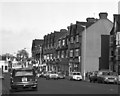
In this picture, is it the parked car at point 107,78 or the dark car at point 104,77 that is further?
the dark car at point 104,77

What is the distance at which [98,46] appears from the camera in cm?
8294

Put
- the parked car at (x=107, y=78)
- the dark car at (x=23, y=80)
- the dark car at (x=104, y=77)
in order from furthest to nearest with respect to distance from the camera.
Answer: the dark car at (x=104, y=77)
the parked car at (x=107, y=78)
the dark car at (x=23, y=80)

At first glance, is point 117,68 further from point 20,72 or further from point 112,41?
point 20,72

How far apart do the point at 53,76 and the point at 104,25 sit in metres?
20.6

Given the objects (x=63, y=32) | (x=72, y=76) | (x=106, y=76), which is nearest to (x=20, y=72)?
(x=106, y=76)

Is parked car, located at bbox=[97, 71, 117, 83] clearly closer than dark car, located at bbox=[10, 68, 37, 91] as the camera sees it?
No

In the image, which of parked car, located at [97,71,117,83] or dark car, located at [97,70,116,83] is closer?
parked car, located at [97,71,117,83]

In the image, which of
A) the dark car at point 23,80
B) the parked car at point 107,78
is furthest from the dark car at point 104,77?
the dark car at point 23,80

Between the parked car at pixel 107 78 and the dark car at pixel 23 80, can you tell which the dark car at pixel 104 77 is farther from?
the dark car at pixel 23 80

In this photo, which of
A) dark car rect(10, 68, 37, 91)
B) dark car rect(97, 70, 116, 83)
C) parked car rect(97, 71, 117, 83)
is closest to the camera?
dark car rect(10, 68, 37, 91)

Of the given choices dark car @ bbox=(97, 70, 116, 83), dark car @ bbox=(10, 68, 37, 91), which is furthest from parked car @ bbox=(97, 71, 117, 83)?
dark car @ bbox=(10, 68, 37, 91)

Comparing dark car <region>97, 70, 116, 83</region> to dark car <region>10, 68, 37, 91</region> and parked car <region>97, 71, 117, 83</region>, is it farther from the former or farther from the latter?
dark car <region>10, 68, 37, 91</region>

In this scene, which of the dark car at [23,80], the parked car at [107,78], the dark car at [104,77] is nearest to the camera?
the dark car at [23,80]

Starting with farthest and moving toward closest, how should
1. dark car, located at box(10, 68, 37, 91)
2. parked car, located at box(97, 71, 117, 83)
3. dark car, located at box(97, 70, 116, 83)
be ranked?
dark car, located at box(97, 70, 116, 83) < parked car, located at box(97, 71, 117, 83) < dark car, located at box(10, 68, 37, 91)
